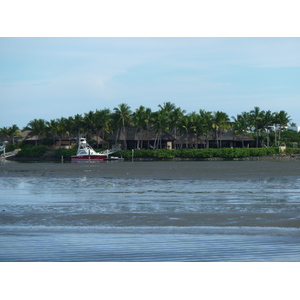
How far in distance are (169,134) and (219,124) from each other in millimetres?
8716

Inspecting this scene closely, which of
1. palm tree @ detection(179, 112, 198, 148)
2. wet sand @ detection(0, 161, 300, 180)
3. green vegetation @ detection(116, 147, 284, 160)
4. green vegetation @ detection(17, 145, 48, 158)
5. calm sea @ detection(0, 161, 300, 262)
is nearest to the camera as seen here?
calm sea @ detection(0, 161, 300, 262)

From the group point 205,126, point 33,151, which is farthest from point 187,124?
point 33,151

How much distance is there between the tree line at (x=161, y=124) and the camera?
3477 inches

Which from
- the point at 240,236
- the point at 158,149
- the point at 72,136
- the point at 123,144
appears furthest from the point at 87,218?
the point at 72,136

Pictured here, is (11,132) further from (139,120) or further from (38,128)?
(139,120)

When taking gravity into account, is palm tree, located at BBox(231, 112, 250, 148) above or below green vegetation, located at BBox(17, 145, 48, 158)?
above

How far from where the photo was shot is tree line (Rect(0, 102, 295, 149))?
8831 centimetres

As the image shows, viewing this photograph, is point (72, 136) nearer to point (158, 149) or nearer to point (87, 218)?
point (158, 149)

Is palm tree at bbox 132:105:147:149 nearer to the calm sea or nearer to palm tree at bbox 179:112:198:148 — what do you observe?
palm tree at bbox 179:112:198:148

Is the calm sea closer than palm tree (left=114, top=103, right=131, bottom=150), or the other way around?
the calm sea

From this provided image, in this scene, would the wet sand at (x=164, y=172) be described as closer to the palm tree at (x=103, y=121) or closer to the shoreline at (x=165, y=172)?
the shoreline at (x=165, y=172)

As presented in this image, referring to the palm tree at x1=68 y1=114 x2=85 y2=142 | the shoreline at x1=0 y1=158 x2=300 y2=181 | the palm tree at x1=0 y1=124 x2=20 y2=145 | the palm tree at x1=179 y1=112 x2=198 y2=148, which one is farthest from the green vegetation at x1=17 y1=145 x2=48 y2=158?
the shoreline at x1=0 y1=158 x2=300 y2=181

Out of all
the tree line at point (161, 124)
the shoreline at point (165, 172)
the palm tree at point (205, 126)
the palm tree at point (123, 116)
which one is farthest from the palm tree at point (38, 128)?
the shoreline at point (165, 172)

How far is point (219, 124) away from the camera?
290ft
